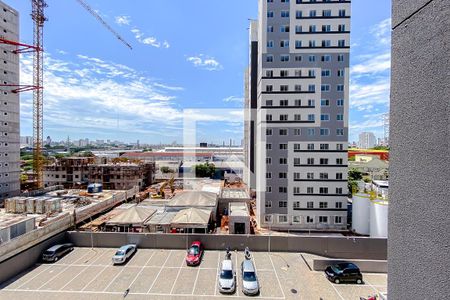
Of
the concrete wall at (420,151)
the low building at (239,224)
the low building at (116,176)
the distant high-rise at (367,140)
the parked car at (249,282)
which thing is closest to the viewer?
the concrete wall at (420,151)

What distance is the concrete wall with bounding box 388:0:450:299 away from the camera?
135cm

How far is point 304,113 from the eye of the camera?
2047 centimetres

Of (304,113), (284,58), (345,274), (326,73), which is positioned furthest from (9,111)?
(345,274)

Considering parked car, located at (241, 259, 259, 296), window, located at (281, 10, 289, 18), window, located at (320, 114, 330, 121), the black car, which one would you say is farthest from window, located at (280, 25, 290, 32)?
parked car, located at (241, 259, 259, 296)

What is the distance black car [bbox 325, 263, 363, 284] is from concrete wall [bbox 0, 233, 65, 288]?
1643cm

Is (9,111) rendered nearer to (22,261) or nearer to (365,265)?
(22,261)

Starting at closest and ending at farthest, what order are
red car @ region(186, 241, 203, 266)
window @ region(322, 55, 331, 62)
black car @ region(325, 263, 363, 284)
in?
black car @ region(325, 263, 363, 284), red car @ region(186, 241, 203, 266), window @ region(322, 55, 331, 62)

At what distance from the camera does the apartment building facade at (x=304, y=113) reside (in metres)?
20.2

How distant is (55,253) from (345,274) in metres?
16.3

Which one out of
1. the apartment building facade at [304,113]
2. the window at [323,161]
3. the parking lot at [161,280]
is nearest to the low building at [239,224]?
the apartment building facade at [304,113]

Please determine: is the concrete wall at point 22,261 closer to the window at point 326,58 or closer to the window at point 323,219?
the window at point 323,219

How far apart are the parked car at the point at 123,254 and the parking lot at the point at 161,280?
28 centimetres

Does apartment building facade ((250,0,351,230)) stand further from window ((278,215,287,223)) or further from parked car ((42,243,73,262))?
parked car ((42,243,73,262))

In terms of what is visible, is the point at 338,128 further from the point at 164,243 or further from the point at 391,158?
the point at 391,158
